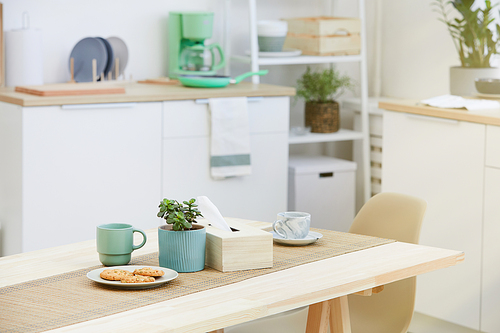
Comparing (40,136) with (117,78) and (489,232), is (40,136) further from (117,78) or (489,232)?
(489,232)

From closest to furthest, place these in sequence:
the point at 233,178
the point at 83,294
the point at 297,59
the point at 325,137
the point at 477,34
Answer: the point at 83,294
the point at 477,34
the point at 233,178
the point at 297,59
the point at 325,137

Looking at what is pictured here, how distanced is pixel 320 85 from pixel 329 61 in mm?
158

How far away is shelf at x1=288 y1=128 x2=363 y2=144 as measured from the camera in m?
3.73

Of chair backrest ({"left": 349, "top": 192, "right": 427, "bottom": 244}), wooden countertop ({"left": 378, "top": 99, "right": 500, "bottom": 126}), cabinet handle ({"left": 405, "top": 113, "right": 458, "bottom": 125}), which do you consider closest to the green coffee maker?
wooden countertop ({"left": 378, "top": 99, "right": 500, "bottom": 126})

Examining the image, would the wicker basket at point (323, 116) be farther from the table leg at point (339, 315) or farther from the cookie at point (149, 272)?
the cookie at point (149, 272)

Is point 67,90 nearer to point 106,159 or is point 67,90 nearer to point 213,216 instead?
point 106,159

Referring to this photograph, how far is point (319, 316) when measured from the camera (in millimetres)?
1661

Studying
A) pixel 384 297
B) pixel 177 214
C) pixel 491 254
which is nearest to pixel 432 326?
pixel 491 254

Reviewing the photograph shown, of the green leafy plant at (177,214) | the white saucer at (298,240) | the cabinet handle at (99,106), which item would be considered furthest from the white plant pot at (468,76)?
the green leafy plant at (177,214)

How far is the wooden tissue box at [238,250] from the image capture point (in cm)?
146

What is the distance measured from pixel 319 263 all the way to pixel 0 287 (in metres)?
0.65

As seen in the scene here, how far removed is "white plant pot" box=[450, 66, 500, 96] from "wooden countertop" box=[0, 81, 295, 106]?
2.55ft

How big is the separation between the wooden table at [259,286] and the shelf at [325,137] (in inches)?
79.1

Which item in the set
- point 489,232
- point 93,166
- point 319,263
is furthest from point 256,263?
point 93,166
